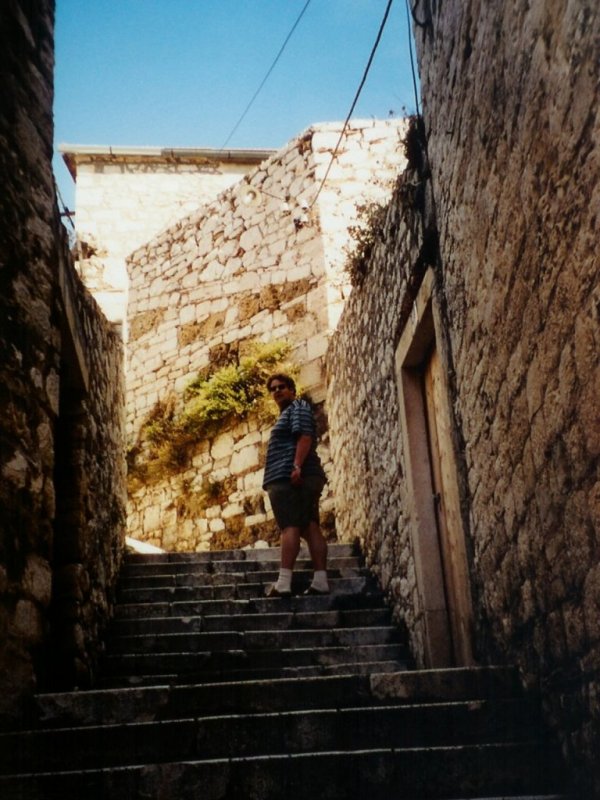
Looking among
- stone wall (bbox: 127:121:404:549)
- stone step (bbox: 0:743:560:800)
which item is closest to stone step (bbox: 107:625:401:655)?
stone step (bbox: 0:743:560:800)

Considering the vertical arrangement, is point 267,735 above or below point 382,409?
below

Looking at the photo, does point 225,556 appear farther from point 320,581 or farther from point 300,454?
point 300,454

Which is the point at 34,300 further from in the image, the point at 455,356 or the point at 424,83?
the point at 424,83

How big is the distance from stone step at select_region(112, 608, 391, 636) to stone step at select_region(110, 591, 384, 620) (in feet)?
0.39

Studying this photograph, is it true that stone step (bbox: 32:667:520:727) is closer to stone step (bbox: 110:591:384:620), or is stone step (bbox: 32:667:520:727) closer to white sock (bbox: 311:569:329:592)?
stone step (bbox: 110:591:384:620)

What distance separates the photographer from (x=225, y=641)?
5027 mm

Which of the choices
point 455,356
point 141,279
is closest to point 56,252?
point 455,356

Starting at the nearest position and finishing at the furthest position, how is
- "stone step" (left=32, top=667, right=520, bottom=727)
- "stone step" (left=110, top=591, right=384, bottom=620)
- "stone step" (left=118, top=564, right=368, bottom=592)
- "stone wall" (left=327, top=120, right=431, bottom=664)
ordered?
"stone step" (left=32, top=667, right=520, bottom=727), "stone wall" (left=327, top=120, right=431, bottom=664), "stone step" (left=110, top=591, right=384, bottom=620), "stone step" (left=118, top=564, right=368, bottom=592)

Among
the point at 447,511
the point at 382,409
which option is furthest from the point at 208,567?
the point at 447,511

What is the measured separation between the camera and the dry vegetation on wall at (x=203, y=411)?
9930mm

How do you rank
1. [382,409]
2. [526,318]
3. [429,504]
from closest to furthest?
[526,318] < [429,504] < [382,409]

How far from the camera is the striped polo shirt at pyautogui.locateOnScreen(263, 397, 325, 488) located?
231 inches

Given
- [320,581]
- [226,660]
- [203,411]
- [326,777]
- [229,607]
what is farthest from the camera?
[203,411]

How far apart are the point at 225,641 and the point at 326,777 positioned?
2250mm
